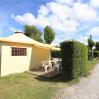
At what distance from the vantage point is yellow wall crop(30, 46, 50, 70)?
822 inches

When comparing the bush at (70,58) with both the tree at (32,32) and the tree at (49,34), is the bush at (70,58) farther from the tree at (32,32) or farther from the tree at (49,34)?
the tree at (32,32)

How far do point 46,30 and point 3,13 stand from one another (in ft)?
83.6

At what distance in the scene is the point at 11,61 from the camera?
1744 centimetres

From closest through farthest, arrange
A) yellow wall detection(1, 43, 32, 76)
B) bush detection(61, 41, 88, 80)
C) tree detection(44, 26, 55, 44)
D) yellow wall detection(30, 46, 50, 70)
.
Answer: bush detection(61, 41, 88, 80) < yellow wall detection(1, 43, 32, 76) < yellow wall detection(30, 46, 50, 70) < tree detection(44, 26, 55, 44)

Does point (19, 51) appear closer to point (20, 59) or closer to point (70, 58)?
point (20, 59)

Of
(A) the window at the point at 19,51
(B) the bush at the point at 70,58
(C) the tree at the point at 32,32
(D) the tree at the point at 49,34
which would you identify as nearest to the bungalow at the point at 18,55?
(A) the window at the point at 19,51

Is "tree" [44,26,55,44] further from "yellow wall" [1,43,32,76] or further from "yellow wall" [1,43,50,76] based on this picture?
"yellow wall" [1,43,32,76]

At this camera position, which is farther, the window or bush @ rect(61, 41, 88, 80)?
the window

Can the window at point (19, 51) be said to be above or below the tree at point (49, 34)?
below

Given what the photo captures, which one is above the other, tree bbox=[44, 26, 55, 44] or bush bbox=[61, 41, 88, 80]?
tree bbox=[44, 26, 55, 44]

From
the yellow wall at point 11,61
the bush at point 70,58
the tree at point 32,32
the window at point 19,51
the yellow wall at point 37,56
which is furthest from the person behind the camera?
the tree at point 32,32

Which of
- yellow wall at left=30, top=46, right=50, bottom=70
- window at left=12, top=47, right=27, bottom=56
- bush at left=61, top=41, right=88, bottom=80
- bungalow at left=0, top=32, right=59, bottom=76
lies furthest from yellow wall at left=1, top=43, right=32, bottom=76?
bush at left=61, top=41, right=88, bottom=80

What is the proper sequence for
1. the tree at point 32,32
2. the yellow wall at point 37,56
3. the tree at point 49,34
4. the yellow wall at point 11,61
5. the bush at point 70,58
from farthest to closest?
1. the tree at point 32,32
2. the tree at point 49,34
3. the yellow wall at point 37,56
4. the yellow wall at point 11,61
5. the bush at point 70,58

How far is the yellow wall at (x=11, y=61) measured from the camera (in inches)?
654
